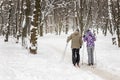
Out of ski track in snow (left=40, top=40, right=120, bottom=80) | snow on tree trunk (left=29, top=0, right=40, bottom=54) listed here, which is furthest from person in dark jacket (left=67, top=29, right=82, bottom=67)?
snow on tree trunk (left=29, top=0, right=40, bottom=54)

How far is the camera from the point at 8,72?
11148 mm

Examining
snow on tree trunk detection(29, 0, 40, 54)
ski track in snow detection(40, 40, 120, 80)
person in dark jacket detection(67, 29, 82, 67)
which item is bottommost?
ski track in snow detection(40, 40, 120, 80)

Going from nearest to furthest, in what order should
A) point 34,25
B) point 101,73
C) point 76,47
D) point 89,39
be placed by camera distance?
1. point 101,73
2. point 76,47
3. point 89,39
4. point 34,25

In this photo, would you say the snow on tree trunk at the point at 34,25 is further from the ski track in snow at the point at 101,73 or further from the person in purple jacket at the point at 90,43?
the ski track in snow at the point at 101,73

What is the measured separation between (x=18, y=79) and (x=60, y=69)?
333 centimetres

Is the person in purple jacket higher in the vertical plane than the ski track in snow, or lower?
higher

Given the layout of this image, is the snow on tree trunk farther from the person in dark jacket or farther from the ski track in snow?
the ski track in snow

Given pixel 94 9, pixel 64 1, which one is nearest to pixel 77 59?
pixel 64 1

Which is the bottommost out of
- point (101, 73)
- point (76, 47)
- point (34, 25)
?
point (101, 73)

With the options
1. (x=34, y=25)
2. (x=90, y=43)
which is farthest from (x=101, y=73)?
(x=34, y=25)

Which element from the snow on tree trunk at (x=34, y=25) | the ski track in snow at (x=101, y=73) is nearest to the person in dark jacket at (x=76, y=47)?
the ski track in snow at (x=101, y=73)

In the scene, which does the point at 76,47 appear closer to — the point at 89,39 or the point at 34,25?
the point at 89,39

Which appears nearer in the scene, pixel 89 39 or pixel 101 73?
pixel 101 73

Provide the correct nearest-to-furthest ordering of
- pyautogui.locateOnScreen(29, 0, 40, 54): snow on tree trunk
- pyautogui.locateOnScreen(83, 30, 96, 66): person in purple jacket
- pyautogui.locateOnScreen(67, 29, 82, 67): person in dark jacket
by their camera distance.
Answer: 1. pyautogui.locateOnScreen(67, 29, 82, 67): person in dark jacket
2. pyautogui.locateOnScreen(83, 30, 96, 66): person in purple jacket
3. pyautogui.locateOnScreen(29, 0, 40, 54): snow on tree trunk
